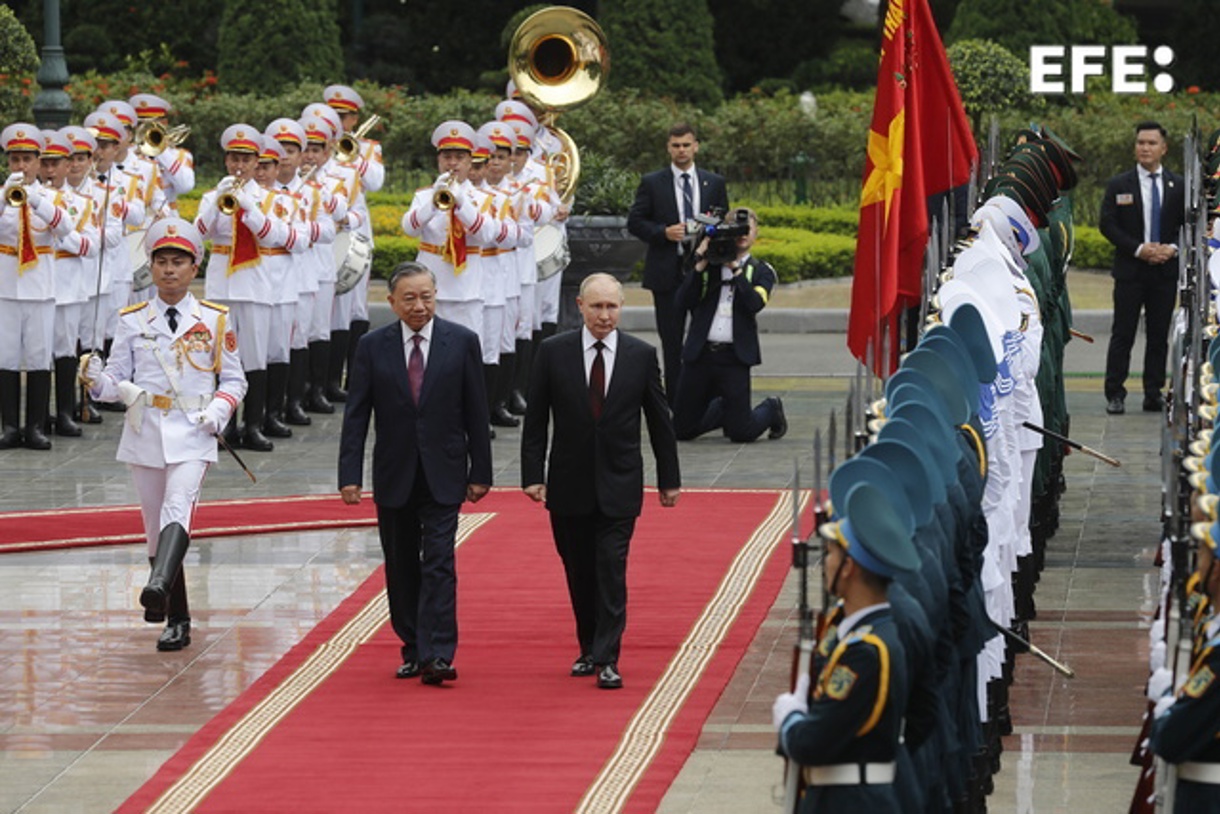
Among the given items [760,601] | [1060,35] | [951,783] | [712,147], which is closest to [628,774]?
[951,783]

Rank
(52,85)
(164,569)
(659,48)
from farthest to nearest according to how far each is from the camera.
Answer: (659,48)
(52,85)
(164,569)

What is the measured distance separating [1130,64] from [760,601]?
26.4m

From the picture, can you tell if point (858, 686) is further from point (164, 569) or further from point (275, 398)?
point (275, 398)

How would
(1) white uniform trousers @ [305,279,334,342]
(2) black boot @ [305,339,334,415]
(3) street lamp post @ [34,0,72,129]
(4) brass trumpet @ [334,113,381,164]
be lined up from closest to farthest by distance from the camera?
(1) white uniform trousers @ [305,279,334,342] → (2) black boot @ [305,339,334,415] → (4) brass trumpet @ [334,113,381,164] → (3) street lamp post @ [34,0,72,129]

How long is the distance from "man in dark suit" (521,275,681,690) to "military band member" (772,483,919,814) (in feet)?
12.7

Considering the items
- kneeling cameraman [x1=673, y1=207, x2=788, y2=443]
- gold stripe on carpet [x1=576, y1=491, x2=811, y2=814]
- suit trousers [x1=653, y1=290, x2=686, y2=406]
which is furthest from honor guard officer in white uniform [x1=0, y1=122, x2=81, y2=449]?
gold stripe on carpet [x1=576, y1=491, x2=811, y2=814]

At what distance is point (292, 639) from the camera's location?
11750 millimetres

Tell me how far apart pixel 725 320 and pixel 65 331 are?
4.07 meters

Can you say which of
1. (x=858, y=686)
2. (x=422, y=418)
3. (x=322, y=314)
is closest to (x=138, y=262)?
(x=322, y=314)

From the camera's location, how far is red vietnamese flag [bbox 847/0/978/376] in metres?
10.7

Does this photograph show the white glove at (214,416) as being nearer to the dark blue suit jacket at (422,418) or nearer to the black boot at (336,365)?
the dark blue suit jacket at (422,418)

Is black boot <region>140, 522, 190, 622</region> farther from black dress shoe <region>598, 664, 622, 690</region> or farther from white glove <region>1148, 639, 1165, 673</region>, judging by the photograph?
white glove <region>1148, 639, 1165, 673</region>

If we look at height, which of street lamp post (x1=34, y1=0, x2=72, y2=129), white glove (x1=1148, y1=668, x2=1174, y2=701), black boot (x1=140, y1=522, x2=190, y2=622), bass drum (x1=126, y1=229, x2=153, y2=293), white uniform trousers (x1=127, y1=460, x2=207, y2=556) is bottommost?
black boot (x1=140, y1=522, x2=190, y2=622)

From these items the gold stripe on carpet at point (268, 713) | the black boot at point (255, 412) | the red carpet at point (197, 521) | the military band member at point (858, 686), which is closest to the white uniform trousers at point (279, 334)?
the black boot at point (255, 412)
